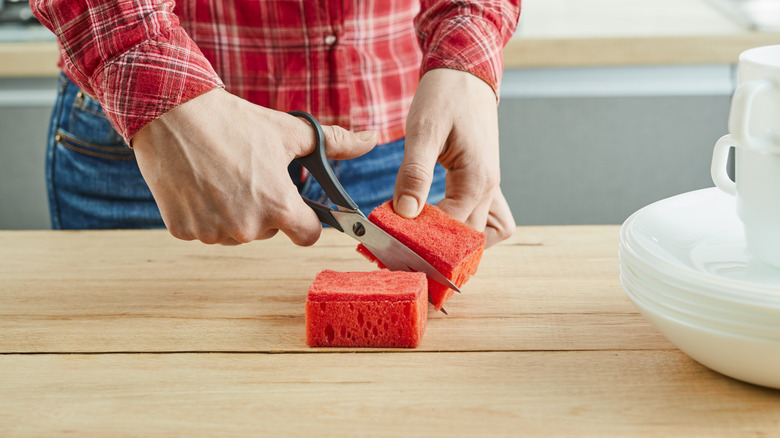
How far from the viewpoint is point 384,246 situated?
850 mm

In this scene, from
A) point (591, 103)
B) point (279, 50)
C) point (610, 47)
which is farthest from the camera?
point (591, 103)

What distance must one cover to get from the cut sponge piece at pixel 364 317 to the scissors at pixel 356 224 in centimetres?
9

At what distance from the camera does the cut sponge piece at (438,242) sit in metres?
0.82

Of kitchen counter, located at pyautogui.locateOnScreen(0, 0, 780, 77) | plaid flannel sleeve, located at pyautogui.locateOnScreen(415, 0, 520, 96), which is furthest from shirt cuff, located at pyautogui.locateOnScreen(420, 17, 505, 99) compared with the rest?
kitchen counter, located at pyautogui.locateOnScreen(0, 0, 780, 77)

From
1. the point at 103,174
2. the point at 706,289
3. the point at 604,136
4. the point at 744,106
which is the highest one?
the point at 744,106

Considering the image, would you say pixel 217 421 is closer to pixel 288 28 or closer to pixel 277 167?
pixel 277 167

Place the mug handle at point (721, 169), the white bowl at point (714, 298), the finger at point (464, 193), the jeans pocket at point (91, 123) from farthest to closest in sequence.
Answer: the jeans pocket at point (91, 123)
the finger at point (464, 193)
the mug handle at point (721, 169)
the white bowl at point (714, 298)

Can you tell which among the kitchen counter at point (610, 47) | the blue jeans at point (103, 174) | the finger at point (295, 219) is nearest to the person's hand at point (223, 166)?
the finger at point (295, 219)

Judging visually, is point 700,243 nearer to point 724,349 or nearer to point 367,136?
point 724,349

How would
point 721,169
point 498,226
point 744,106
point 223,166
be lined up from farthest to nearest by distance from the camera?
point 498,226
point 223,166
point 721,169
point 744,106

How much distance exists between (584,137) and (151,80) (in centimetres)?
146

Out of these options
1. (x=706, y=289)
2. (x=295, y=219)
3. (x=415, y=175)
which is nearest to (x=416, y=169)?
(x=415, y=175)

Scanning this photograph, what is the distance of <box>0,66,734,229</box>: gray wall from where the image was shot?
6.53 ft

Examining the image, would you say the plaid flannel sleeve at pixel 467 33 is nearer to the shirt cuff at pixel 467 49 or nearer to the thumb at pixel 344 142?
the shirt cuff at pixel 467 49
